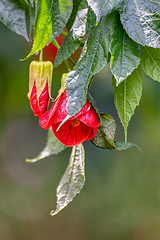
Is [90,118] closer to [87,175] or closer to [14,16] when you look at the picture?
[14,16]

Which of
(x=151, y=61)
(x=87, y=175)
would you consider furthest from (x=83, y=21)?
(x=87, y=175)

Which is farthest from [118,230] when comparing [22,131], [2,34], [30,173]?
[2,34]

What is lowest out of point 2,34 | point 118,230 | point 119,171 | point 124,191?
point 118,230

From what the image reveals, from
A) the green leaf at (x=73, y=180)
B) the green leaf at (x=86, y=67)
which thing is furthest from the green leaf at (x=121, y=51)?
the green leaf at (x=73, y=180)

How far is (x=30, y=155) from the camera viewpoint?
2.24 meters

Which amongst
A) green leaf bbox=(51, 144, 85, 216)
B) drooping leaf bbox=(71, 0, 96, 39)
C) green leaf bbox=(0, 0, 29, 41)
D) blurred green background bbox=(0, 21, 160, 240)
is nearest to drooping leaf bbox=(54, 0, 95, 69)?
drooping leaf bbox=(71, 0, 96, 39)

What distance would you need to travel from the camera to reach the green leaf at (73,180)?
727mm

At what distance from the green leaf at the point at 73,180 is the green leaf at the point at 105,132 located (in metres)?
0.11

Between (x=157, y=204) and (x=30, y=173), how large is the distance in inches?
30.0

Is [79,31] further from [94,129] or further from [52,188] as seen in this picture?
[52,188]

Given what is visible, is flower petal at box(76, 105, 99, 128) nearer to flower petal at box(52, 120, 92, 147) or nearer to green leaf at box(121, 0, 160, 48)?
flower petal at box(52, 120, 92, 147)

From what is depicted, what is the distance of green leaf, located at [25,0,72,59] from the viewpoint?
2.00 ft

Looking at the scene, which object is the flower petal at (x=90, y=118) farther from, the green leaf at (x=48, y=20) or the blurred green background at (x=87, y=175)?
the blurred green background at (x=87, y=175)

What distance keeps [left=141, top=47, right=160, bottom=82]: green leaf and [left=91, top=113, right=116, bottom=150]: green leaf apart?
3.8 inches
